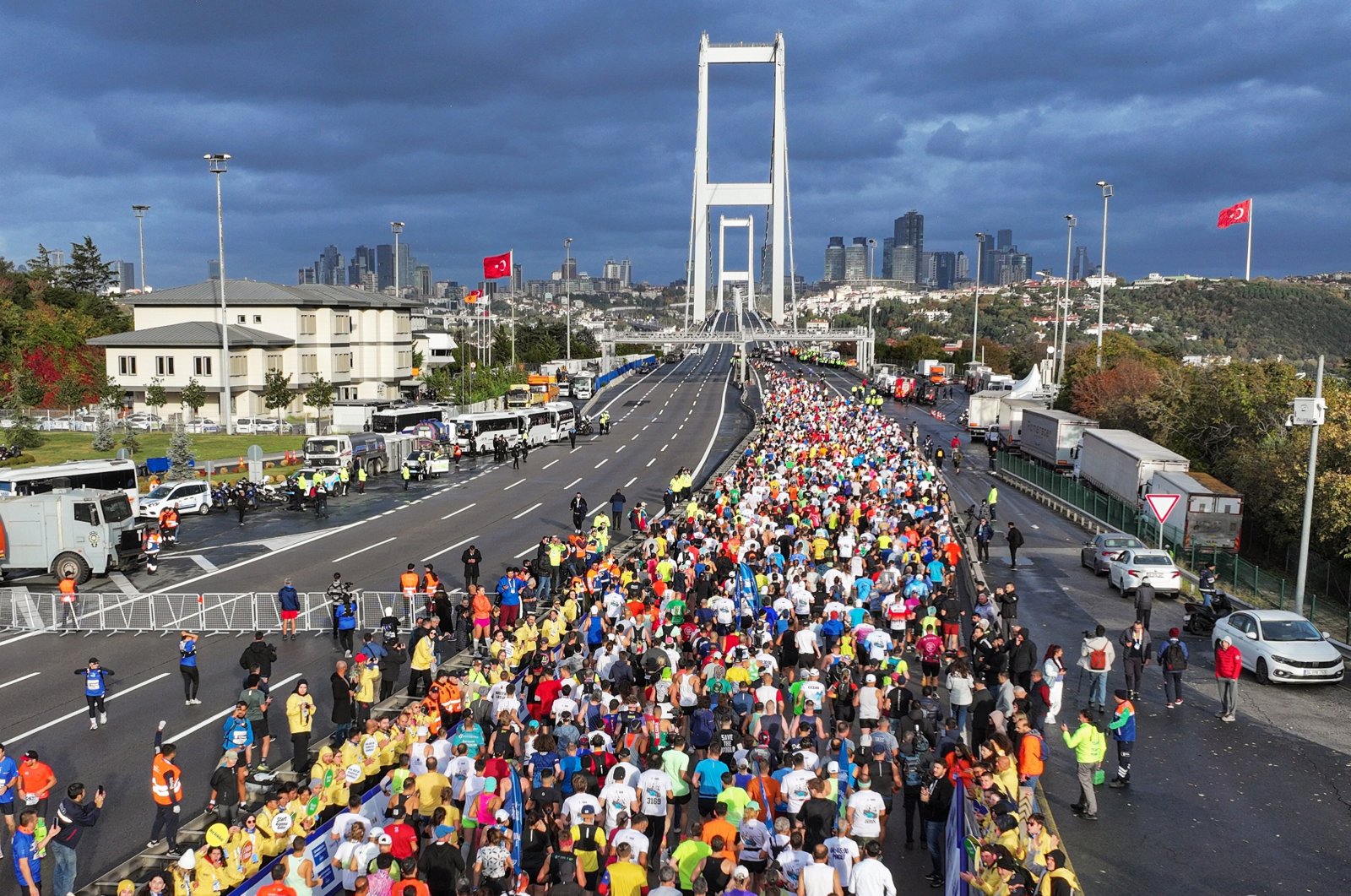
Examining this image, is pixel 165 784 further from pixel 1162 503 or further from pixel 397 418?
pixel 397 418

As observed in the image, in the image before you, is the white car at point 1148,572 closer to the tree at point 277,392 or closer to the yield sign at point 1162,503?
the yield sign at point 1162,503

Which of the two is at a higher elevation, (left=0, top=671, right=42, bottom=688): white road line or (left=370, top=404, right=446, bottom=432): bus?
(left=370, top=404, right=446, bottom=432): bus

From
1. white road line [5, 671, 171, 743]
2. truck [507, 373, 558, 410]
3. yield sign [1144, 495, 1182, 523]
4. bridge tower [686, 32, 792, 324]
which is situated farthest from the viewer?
bridge tower [686, 32, 792, 324]

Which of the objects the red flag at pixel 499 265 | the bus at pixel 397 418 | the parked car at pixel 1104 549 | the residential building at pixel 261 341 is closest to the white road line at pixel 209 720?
the parked car at pixel 1104 549

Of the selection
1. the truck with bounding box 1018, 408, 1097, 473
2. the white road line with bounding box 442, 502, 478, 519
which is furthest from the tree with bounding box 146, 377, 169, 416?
the truck with bounding box 1018, 408, 1097, 473

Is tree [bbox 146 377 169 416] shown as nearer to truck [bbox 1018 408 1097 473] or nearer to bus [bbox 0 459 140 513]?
bus [bbox 0 459 140 513]

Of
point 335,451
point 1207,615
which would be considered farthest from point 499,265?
point 1207,615
